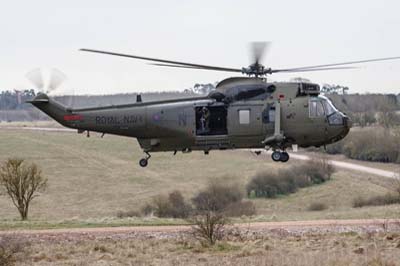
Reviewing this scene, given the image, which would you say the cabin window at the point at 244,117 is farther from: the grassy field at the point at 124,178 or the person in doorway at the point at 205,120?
the grassy field at the point at 124,178

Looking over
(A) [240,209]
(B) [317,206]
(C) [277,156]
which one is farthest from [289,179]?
(C) [277,156]

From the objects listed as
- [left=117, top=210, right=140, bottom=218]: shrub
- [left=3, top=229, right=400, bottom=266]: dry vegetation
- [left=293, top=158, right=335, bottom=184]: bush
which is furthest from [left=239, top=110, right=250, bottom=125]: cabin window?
[left=293, top=158, right=335, bottom=184]: bush

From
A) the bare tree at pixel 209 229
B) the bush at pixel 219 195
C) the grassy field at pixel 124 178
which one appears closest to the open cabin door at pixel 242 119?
the bare tree at pixel 209 229

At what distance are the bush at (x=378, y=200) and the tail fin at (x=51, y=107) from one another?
32.3 meters

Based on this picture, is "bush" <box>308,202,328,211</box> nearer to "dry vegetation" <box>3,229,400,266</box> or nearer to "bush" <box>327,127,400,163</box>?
"bush" <box>327,127,400,163</box>

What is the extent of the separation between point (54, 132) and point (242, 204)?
45.5 metres

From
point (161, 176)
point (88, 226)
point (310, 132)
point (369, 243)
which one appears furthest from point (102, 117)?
point (161, 176)

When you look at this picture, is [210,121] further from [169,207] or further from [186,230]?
[169,207]

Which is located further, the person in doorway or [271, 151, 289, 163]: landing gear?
the person in doorway

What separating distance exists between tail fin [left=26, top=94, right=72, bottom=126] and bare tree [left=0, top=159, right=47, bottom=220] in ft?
65.4

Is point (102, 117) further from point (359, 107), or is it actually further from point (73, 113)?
point (359, 107)

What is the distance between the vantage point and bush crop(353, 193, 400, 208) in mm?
50812

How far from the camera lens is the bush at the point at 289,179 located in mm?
59438

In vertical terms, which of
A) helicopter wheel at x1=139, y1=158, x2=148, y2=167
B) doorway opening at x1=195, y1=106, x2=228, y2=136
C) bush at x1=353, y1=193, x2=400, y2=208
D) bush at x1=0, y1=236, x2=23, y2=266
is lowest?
bush at x1=353, y1=193, x2=400, y2=208
